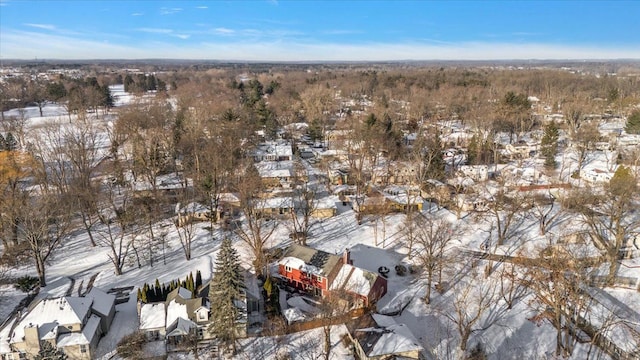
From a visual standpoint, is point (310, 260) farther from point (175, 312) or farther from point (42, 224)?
point (42, 224)

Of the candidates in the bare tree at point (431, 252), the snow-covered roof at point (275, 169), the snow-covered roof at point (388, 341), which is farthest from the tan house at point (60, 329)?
the snow-covered roof at point (275, 169)

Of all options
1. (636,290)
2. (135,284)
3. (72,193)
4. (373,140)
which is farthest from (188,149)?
(636,290)

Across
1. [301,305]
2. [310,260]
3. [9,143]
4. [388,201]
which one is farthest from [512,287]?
[9,143]

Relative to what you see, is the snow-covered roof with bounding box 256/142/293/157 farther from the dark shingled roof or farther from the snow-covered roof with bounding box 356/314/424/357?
the snow-covered roof with bounding box 356/314/424/357

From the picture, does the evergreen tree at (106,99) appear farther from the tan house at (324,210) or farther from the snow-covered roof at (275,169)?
the tan house at (324,210)

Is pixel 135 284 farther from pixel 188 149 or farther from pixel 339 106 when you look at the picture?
pixel 339 106
